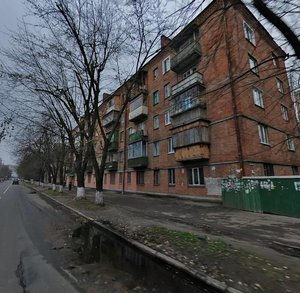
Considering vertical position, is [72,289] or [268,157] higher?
[268,157]

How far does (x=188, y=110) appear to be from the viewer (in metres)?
18.3

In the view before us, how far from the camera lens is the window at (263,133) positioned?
1724 centimetres

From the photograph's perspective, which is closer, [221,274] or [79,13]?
[221,274]

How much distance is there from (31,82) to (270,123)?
17043 mm

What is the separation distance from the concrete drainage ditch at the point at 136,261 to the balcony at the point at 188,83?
13297mm

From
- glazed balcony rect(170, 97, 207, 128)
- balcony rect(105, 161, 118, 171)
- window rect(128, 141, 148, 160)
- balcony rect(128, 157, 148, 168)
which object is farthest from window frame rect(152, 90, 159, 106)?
balcony rect(105, 161, 118, 171)

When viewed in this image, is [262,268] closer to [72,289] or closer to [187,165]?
[72,289]

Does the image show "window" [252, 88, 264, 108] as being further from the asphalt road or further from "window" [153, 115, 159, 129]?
the asphalt road

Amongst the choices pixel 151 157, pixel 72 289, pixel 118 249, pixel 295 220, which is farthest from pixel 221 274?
pixel 151 157

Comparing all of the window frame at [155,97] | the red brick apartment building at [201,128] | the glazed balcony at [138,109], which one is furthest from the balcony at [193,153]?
the glazed balcony at [138,109]

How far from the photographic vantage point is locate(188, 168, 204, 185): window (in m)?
17.8

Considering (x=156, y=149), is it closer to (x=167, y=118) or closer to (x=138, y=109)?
(x=167, y=118)

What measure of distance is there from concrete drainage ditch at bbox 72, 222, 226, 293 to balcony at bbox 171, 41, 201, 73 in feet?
51.0

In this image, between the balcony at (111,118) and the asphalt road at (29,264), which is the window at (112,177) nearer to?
the balcony at (111,118)
